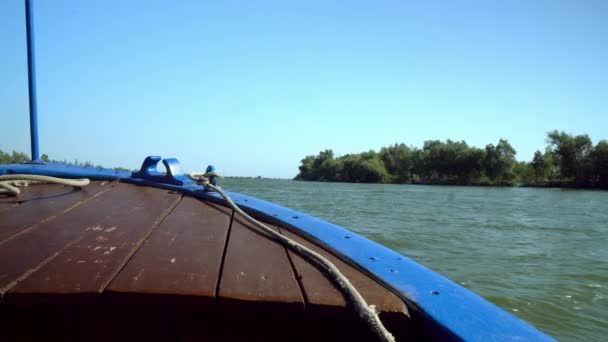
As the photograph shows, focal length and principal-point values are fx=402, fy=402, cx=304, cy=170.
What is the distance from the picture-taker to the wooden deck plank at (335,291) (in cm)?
83

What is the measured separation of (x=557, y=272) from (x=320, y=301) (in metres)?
5.68

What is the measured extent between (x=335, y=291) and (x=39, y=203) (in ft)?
4.62

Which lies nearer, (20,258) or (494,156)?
(20,258)

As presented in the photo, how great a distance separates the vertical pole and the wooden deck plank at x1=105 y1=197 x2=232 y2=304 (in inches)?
67.9

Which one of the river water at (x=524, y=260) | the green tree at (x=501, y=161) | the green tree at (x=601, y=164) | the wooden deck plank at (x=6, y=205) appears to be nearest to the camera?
the wooden deck plank at (x=6, y=205)

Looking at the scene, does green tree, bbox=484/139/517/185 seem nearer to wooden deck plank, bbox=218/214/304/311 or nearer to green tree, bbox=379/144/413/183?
green tree, bbox=379/144/413/183

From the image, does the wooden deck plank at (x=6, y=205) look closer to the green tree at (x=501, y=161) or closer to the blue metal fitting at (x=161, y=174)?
the blue metal fitting at (x=161, y=174)

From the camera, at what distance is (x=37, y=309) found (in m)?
0.87

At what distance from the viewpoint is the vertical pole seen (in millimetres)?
2465

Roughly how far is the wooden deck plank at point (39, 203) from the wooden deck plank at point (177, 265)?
43 centimetres

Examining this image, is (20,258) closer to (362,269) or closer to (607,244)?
(362,269)

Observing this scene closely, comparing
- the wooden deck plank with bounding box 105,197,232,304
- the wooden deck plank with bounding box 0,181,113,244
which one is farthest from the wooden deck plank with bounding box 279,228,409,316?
the wooden deck plank with bounding box 0,181,113,244

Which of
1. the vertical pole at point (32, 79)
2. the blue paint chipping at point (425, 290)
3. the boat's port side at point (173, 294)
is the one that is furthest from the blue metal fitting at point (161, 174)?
the boat's port side at point (173, 294)

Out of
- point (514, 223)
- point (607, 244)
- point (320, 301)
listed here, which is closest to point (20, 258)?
point (320, 301)
